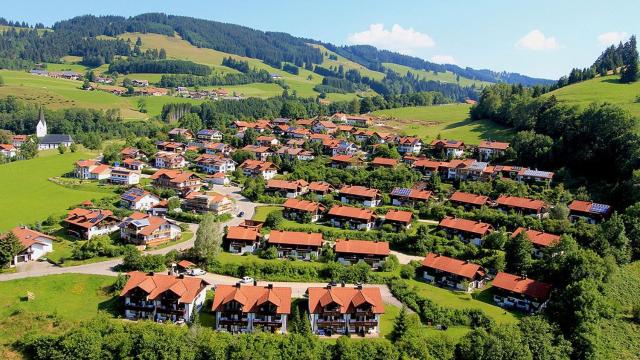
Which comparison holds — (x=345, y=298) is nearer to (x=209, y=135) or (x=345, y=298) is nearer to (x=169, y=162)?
(x=169, y=162)

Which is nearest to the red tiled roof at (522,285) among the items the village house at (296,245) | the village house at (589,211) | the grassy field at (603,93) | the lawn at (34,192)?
the village house at (296,245)

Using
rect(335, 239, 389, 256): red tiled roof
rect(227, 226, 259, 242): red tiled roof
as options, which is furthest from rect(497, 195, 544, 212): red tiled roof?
rect(227, 226, 259, 242): red tiled roof

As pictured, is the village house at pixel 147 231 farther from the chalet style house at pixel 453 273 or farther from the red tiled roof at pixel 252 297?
the chalet style house at pixel 453 273

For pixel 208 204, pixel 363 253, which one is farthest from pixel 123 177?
pixel 363 253

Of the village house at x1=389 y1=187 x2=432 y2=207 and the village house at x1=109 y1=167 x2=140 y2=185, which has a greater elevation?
the village house at x1=389 y1=187 x2=432 y2=207

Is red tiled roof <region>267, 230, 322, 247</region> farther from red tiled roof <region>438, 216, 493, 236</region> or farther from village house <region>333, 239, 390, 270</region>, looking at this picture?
red tiled roof <region>438, 216, 493, 236</region>

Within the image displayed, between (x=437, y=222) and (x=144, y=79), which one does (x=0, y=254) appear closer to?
(x=437, y=222)
